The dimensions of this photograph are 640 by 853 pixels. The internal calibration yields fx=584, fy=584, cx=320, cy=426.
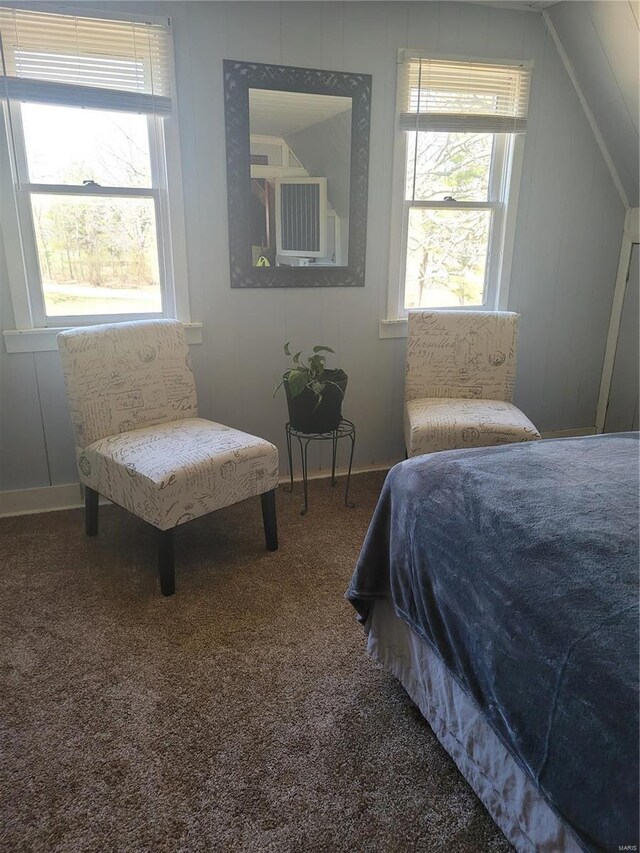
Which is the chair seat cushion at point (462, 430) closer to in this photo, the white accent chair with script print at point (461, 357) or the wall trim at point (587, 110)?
the white accent chair with script print at point (461, 357)

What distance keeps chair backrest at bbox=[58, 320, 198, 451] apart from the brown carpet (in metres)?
0.55

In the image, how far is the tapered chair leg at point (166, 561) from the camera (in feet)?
6.93

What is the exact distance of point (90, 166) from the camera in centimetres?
257

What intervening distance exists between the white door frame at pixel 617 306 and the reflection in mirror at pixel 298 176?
68.2 inches

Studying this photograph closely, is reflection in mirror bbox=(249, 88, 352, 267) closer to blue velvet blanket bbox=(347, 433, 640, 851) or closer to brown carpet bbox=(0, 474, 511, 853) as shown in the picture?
brown carpet bbox=(0, 474, 511, 853)

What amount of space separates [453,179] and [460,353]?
0.93m

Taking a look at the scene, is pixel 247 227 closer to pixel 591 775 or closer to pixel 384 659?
pixel 384 659

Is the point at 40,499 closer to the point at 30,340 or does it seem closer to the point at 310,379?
the point at 30,340

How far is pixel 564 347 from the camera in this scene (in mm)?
3529

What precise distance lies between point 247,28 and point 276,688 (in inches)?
105

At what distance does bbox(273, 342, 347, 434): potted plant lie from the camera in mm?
2637

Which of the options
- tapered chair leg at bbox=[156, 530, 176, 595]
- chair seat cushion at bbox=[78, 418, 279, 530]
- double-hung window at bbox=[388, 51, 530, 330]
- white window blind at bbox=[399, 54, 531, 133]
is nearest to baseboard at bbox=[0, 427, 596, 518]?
chair seat cushion at bbox=[78, 418, 279, 530]

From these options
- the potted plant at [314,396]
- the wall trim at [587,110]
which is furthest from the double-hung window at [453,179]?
the potted plant at [314,396]

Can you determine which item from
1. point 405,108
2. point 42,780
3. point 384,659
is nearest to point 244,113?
point 405,108
